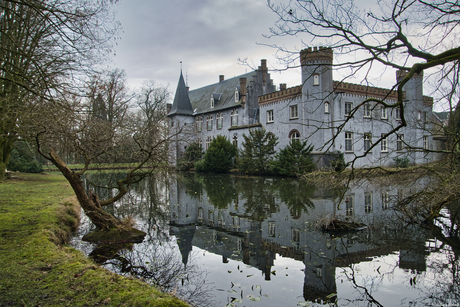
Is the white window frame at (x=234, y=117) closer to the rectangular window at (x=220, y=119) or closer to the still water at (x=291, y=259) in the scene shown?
the rectangular window at (x=220, y=119)

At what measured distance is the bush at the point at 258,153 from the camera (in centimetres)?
2762

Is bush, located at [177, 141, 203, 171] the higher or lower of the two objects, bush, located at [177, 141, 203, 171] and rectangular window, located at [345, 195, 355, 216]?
the higher

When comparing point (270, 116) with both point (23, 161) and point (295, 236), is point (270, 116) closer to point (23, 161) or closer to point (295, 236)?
point (23, 161)

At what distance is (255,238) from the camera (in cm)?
812

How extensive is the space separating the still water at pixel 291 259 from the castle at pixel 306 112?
944cm

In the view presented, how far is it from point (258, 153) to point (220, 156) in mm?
6020

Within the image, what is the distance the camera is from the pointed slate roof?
4375cm

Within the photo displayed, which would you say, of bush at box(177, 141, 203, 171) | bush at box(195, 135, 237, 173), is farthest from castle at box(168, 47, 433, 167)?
bush at box(195, 135, 237, 173)

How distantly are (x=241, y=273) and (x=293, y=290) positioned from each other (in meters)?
1.15

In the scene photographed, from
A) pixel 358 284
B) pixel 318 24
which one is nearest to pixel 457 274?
pixel 358 284

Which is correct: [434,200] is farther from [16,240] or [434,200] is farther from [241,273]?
[16,240]

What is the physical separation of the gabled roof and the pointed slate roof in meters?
1.09

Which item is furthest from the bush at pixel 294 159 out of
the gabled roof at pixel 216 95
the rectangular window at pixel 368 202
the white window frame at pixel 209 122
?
the white window frame at pixel 209 122

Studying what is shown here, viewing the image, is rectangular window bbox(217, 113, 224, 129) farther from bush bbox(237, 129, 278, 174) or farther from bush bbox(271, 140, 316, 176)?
bush bbox(271, 140, 316, 176)
